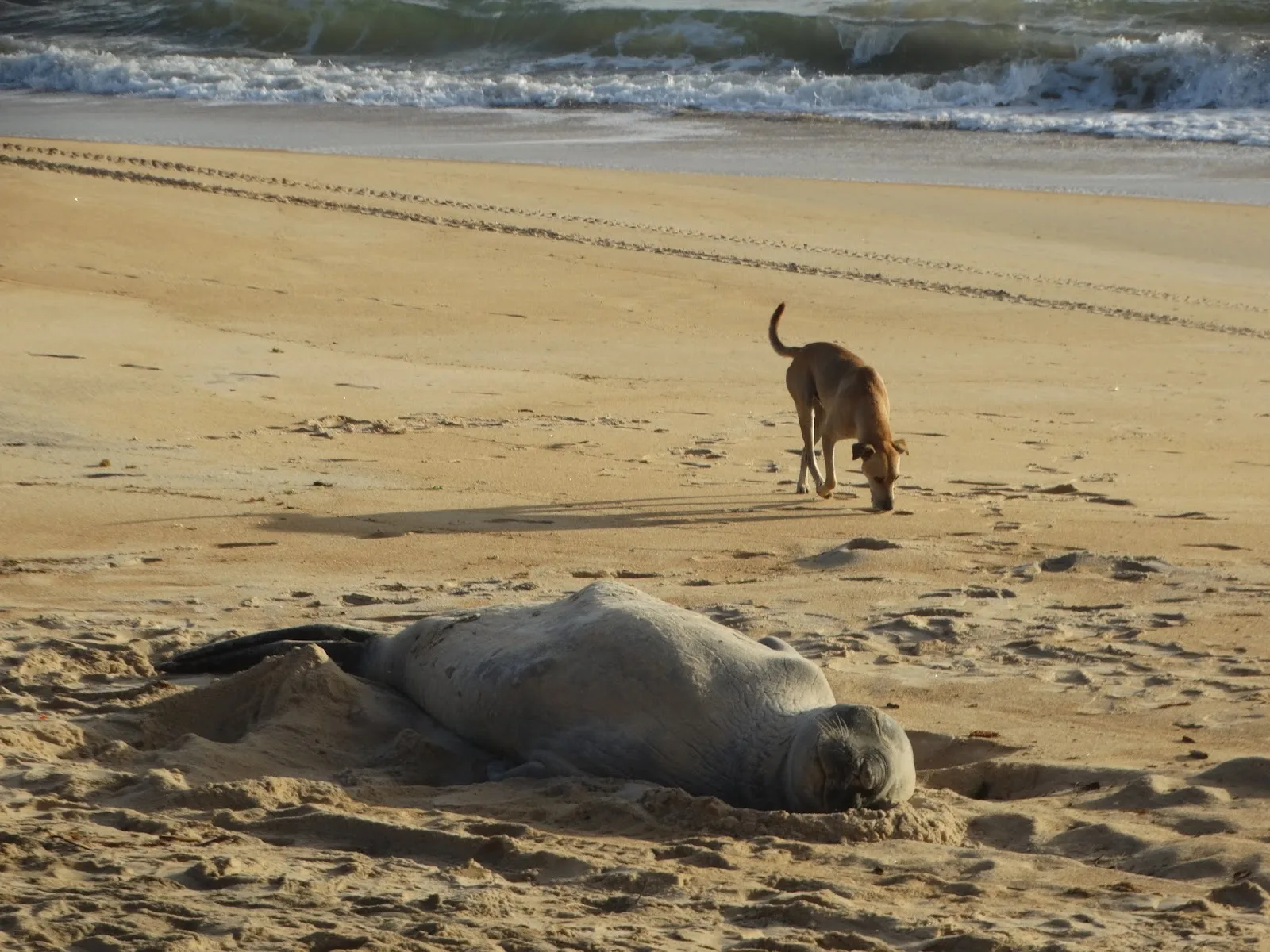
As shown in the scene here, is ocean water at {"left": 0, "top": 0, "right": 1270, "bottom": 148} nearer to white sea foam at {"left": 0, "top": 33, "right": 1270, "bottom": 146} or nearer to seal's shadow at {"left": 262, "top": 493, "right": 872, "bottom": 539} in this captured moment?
white sea foam at {"left": 0, "top": 33, "right": 1270, "bottom": 146}

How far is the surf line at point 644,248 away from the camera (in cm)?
1530

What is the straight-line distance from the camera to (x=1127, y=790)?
15.4ft

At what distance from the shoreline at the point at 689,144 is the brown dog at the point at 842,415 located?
12638 millimetres

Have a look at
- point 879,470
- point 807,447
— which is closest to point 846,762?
point 879,470

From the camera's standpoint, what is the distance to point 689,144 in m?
26.1

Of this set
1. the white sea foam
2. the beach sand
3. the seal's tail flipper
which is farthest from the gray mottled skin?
the white sea foam

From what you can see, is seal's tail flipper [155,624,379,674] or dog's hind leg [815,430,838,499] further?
dog's hind leg [815,430,838,499]

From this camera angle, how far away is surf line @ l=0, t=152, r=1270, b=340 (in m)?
15.3

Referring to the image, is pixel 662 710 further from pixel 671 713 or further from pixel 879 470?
pixel 879 470

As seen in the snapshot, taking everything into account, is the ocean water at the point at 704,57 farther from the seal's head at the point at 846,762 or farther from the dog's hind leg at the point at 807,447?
the seal's head at the point at 846,762

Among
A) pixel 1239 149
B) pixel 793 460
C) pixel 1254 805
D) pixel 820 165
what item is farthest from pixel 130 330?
pixel 1239 149

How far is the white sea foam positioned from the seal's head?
1016 inches

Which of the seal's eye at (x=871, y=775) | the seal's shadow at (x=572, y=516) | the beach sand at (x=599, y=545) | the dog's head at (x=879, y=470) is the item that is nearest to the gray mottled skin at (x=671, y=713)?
the seal's eye at (x=871, y=775)

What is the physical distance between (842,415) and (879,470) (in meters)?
0.63
